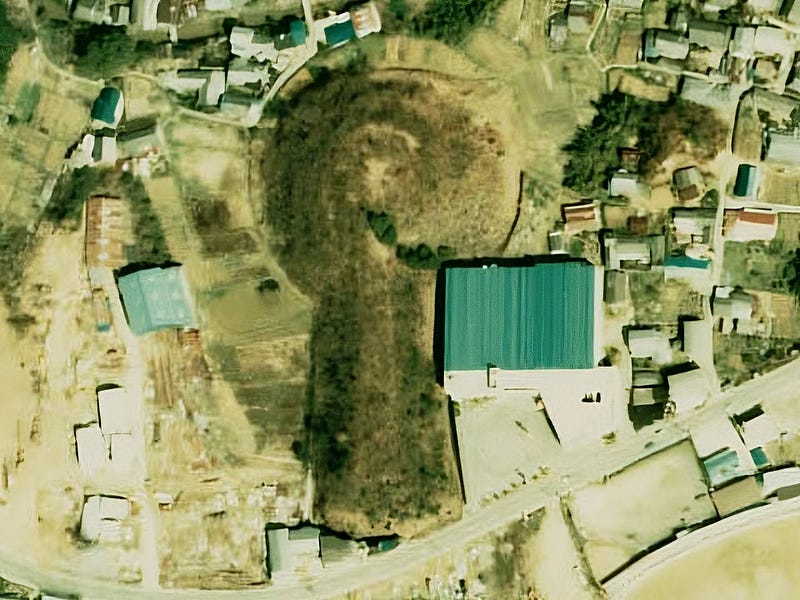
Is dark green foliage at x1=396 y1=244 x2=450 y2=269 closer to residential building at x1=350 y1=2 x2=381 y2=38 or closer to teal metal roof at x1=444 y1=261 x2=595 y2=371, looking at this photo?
teal metal roof at x1=444 y1=261 x2=595 y2=371

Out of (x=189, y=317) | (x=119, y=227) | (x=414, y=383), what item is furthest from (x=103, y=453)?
(x=414, y=383)

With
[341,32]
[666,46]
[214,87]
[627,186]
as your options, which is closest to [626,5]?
[666,46]

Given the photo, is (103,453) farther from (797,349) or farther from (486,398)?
(797,349)

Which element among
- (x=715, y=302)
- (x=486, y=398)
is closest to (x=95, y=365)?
(x=486, y=398)

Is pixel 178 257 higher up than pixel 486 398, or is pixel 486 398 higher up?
pixel 178 257

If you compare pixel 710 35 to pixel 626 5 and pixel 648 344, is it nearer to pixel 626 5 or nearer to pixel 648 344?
pixel 626 5

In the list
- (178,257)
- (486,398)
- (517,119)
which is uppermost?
(517,119)
